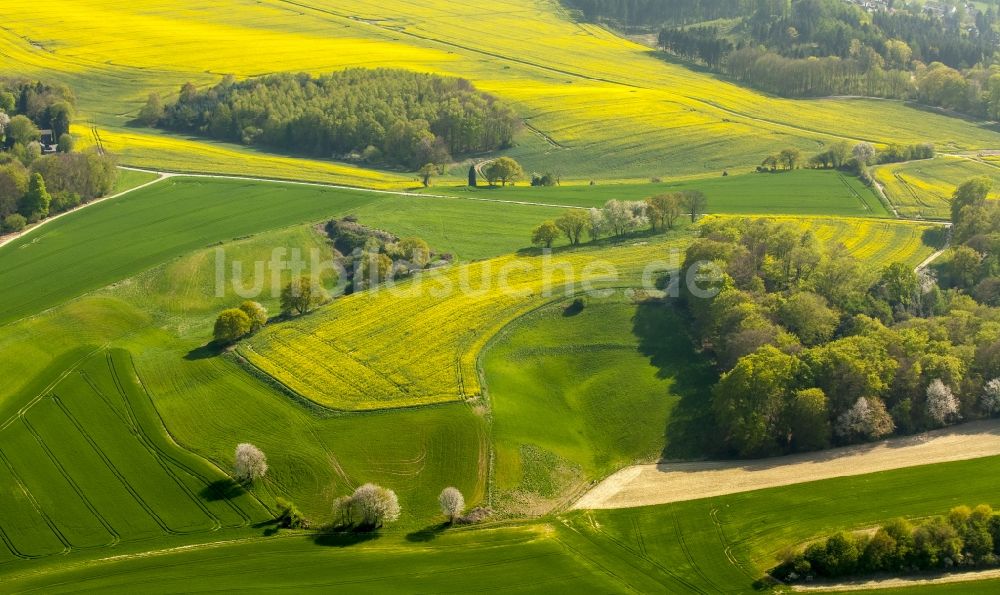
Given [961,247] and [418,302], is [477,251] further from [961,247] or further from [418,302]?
[961,247]

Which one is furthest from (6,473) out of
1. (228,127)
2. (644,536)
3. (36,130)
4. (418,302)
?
(228,127)

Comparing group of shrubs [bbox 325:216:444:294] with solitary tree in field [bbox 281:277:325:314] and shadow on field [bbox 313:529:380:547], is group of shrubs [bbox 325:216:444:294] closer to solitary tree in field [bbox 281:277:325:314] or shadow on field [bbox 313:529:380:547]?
solitary tree in field [bbox 281:277:325:314]

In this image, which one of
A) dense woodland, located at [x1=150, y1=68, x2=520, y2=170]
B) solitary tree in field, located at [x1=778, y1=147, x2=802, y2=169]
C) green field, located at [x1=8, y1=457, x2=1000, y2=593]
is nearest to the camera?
green field, located at [x1=8, y1=457, x2=1000, y2=593]

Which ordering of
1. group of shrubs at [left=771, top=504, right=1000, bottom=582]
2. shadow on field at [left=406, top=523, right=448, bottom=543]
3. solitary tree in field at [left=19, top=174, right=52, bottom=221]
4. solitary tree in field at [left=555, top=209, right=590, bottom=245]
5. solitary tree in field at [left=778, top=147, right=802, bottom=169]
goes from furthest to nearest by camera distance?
1. solitary tree in field at [left=778, top=147, right=802, bottom=169]
2. solitary tree in field at [left=19, top=174, right=52, bottom=221]
3. solitary tree in field at [left=555, top=209, right=590, bottom=245]
4. shadow on field at [left=406, top=523, right=448, bottom=543]
5. group of shrubs at [left=771, top=504, right=1000, bottom=582]

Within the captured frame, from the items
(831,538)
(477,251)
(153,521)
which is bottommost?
(153,521)

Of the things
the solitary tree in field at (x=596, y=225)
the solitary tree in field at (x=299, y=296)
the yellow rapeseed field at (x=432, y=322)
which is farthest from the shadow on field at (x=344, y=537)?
the solitary tree in field at (x=596, y=225)

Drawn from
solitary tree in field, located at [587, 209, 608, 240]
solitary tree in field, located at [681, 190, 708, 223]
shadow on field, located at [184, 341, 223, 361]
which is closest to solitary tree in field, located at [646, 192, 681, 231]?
solitary tree in field, located at [681, 190, 708, 223]

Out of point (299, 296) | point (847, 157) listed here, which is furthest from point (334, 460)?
point (847, 157)
